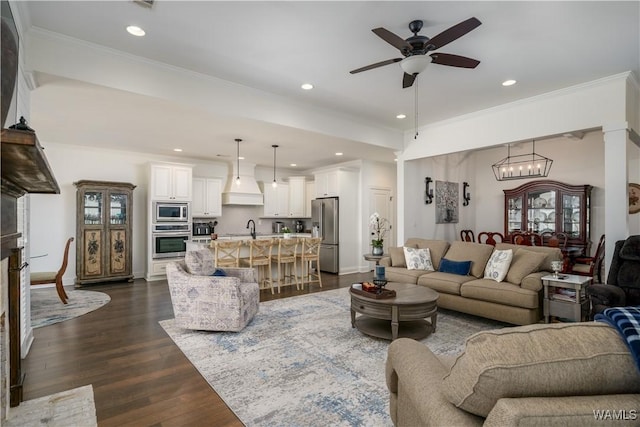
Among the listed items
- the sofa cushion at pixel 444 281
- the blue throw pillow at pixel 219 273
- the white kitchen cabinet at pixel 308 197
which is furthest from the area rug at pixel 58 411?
the white kitchen cabinet at pixel 308 197

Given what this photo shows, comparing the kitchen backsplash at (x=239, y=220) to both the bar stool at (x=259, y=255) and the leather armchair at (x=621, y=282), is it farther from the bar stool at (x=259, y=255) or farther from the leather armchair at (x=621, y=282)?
the leather armchair at (x=621, y=282)

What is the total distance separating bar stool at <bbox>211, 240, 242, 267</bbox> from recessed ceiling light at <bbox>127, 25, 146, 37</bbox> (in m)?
3.09

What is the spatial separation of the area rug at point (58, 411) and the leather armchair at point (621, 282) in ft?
14.4

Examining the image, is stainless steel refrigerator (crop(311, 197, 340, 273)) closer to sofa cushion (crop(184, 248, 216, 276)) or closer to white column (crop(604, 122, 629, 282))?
sofa cushion (crop(184, 248, 216, 276))

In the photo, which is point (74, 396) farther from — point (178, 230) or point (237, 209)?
point (237, 209)

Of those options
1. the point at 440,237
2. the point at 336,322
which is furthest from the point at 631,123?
the point at 336,322

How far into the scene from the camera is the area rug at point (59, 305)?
164 inches

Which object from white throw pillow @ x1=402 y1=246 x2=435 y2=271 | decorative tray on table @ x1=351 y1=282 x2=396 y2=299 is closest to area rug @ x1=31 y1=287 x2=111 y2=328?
decorative tray on table @ x1=351 y1=282 x2=396 y2=299

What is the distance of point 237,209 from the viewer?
27.8 ft

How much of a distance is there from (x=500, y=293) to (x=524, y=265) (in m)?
0.53

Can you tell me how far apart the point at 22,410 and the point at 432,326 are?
11.8ft

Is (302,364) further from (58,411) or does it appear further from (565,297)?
(565,297)

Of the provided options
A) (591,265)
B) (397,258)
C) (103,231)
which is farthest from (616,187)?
(103,231)

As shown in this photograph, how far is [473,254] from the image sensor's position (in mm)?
4664
